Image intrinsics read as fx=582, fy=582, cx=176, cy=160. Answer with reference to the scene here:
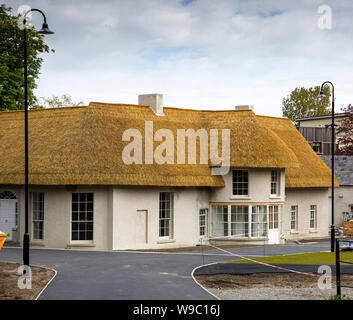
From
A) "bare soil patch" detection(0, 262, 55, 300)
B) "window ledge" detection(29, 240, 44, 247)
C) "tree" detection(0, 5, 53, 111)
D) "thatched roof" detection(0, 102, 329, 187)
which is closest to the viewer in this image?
"bare soil patch" detection(0, 262, 55, 300)

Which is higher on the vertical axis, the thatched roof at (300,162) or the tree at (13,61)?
the tree at (13,61)

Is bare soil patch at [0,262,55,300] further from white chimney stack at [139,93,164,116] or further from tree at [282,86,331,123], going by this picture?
tree at [282,86,331,123]

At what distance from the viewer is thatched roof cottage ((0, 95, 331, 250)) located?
30.7 metres

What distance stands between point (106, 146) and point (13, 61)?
66.8ft

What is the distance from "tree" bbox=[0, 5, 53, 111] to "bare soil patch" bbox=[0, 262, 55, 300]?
84.9ft

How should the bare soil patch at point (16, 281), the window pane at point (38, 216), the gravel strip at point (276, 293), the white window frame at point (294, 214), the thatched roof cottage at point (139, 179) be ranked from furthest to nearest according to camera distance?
the white window frame at point (294, 214), the window pane at point (38, 216), the thatched roof cottage at point (139, 179), the gravel strip at point (276, 293), the bare soil patch at point (16, 281)

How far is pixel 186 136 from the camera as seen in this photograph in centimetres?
3541

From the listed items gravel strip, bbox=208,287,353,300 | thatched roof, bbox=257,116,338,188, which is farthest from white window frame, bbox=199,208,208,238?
gravel strip, bbox=208,287,353,300

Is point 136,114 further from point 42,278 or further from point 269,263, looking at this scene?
point 42,278

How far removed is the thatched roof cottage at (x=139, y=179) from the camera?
3072cm

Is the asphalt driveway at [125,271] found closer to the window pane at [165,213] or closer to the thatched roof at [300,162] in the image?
the window pane at [165,213]

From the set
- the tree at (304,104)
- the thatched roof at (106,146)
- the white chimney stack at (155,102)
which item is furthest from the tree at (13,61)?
the tree at (304,104)

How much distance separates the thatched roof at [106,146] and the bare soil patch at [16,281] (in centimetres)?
775

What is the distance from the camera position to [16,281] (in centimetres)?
1955
